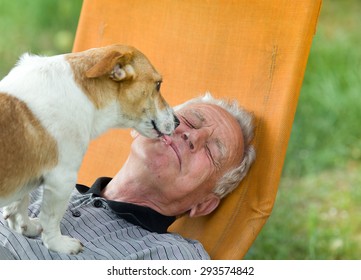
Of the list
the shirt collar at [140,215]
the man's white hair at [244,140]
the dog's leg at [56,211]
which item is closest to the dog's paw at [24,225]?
the dog's leg at [56,211]

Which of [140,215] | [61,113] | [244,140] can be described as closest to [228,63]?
[244,140]

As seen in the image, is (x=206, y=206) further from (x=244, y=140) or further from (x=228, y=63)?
(x=228, y=63)

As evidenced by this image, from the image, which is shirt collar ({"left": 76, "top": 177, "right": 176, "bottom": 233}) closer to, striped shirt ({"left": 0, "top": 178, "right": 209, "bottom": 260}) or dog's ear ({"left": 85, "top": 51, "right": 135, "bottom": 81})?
striped shirt ({"left": 0, "top": 178, "right": 209, "bottom": 260})

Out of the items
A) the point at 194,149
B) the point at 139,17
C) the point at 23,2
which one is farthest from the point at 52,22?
the point at 194,149

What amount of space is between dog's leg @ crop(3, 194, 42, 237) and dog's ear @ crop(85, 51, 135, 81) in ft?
1.71

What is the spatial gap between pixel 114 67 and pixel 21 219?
24.8 inches

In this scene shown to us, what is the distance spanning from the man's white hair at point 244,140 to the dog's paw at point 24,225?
0.71 metres

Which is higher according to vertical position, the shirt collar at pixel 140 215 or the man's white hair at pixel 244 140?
the man's white hair at pixel 244 140

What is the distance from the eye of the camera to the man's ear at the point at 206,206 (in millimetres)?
2703

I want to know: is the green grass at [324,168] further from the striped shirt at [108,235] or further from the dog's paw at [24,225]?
the dog's paw at [24,225]

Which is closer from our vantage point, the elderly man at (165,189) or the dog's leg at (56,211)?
the dog's leg at (56,211)

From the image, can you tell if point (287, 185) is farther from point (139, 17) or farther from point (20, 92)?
point (20, 92)

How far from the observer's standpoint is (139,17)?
3283 mm
